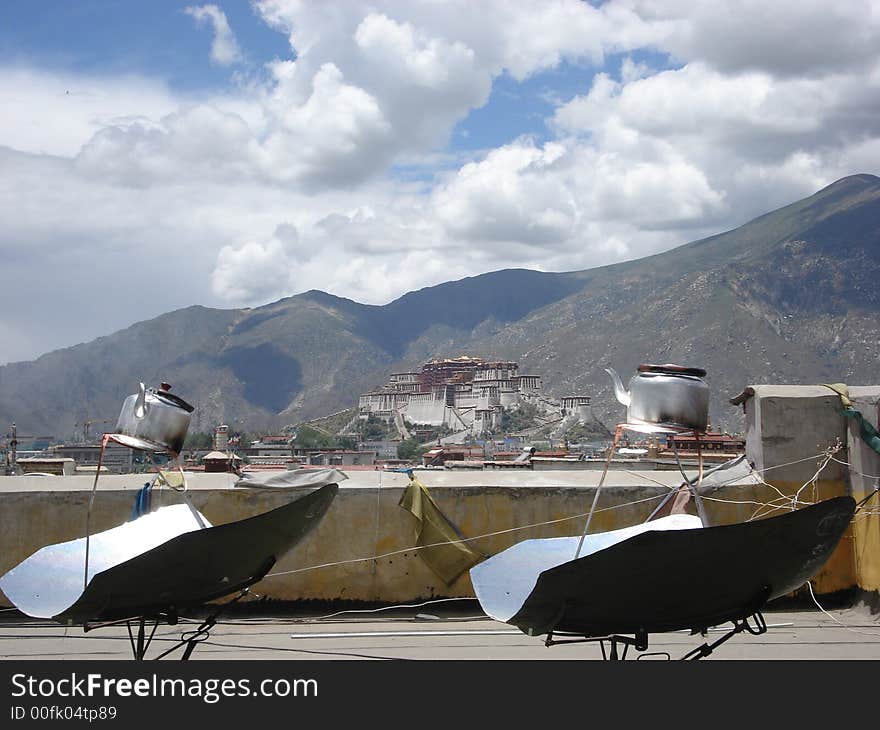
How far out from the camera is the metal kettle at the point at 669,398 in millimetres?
3559

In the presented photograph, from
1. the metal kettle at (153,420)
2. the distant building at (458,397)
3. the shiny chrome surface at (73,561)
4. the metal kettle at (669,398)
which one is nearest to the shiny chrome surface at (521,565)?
the metal kettle at (669,398)

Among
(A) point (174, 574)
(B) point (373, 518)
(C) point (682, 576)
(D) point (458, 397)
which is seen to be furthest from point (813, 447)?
(D) point (458, 397)

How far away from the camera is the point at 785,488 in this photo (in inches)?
226

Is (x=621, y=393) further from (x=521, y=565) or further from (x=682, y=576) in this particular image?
(x=682, y=576)

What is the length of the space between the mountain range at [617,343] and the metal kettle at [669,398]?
3062 inches

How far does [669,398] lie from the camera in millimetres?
3572

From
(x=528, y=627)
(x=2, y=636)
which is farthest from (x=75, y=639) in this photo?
(x=528, y=627)

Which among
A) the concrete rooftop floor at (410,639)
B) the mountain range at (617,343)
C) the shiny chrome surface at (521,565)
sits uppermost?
the mountain range at (617,343)

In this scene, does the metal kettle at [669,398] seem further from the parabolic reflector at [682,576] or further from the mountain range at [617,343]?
the mountain range at [617,343]

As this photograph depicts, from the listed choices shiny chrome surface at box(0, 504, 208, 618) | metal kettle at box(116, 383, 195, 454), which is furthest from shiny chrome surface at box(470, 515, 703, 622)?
metal kettle at box(116, 383, 195, 454)

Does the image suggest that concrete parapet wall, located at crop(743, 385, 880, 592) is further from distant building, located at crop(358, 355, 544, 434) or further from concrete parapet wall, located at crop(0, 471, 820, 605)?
distant building, located at crop(358, 355, 544, 434)

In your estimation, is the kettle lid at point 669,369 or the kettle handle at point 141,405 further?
the kettle handle at point 141,405

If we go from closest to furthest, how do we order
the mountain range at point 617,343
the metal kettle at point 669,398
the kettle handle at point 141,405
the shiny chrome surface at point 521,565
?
the shiny chrome surface at point 521,565, the metal kettle at point 669,398, the kettle handle at point 141,405, the mountain range at point 617,343

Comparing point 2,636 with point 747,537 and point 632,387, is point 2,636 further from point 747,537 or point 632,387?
point 747,537
